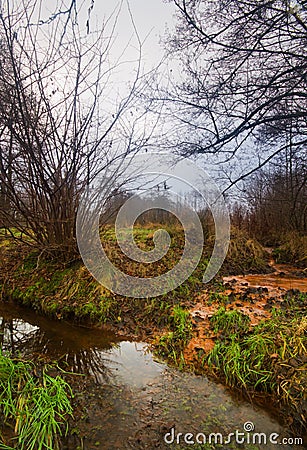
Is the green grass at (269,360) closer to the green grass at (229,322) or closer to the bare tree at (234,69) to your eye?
the green grass at (229,322)

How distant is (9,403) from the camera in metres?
1.89

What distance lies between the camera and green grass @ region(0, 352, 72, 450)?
1.66 m

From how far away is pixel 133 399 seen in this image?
2176 mm

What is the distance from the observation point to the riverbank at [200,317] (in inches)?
88.5

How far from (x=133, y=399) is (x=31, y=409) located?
0.72 metres

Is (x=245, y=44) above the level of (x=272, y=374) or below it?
above

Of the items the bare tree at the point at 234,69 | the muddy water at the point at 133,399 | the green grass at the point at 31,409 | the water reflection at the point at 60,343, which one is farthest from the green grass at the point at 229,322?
the bare tree at the point at 234,69

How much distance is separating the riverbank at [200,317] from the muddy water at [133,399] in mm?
185

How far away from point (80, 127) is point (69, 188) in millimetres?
882

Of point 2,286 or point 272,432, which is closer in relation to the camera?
point 272,432

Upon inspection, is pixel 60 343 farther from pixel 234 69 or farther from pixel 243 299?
pixel 234 69

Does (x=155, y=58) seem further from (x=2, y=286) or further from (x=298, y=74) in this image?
→ (x=2, y=286)

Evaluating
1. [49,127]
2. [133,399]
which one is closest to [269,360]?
[133,399]

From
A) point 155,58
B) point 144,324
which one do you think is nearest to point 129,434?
point 144,324
